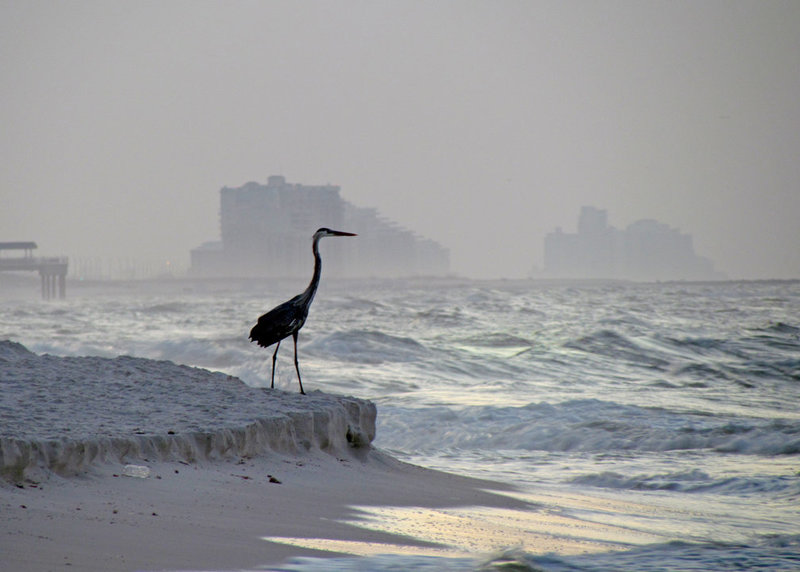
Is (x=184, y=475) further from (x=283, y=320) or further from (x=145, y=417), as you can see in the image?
(x=283, y=320)

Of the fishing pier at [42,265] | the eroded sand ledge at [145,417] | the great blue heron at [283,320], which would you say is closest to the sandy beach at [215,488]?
the eroded sand ledge at [145,417]

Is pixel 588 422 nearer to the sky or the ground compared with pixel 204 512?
nearer to the ground

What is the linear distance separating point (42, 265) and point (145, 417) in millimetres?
88539

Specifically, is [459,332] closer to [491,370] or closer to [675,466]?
[491,370]

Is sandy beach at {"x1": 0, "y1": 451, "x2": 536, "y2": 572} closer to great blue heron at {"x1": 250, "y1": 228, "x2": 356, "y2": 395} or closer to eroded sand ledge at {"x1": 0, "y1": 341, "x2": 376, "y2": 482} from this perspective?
eroded sand ledge at {"x1": 0, "y1": 341, "x2": 376, "y2": 482}

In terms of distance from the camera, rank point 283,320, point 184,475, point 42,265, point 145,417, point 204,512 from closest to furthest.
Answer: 1. point 204,512
2. point 184,475
3. point 145,417
4. point 283,320
5. point 42,265

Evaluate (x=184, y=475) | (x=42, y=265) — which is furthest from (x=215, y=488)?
(x=42, y=265)

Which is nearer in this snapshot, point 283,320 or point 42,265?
point 283,320

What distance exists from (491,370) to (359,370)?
2.54 meters

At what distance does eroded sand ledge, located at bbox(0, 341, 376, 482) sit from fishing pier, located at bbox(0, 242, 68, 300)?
277 ft

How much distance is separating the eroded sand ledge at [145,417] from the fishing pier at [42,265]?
3324 inches

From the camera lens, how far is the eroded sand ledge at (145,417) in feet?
17.1

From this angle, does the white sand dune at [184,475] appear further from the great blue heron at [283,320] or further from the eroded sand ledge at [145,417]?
the great blue heron at [283,320]

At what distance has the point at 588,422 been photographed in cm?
1059
